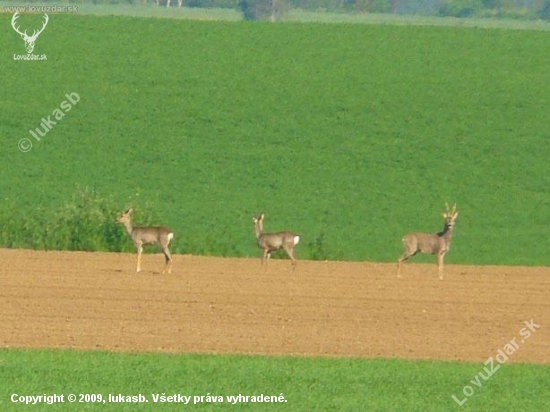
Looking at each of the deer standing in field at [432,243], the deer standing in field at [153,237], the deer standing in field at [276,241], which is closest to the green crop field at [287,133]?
the deer standing in field at [153,237]

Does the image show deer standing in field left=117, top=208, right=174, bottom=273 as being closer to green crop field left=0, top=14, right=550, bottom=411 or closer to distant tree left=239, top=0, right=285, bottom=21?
green crop field left=0, top=14, right=550, bottom=411

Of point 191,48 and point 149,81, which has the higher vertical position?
point 191,48

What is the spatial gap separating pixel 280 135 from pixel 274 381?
30397mm

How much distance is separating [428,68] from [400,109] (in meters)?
6.16

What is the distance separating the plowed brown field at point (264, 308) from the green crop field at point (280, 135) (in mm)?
4029

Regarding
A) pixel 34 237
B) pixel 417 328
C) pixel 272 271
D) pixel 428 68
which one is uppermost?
pixel 428 68

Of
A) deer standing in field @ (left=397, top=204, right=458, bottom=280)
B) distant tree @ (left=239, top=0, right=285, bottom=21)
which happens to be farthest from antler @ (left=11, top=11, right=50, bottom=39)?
deer standing in field @ (left=397, top=204, right=458, bottom=280)

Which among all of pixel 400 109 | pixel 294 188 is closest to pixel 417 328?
pixel 294 188

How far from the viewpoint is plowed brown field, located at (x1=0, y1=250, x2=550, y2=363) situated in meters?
16.1

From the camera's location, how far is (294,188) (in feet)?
125

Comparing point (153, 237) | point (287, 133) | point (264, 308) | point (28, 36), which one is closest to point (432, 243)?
point (153, 237)

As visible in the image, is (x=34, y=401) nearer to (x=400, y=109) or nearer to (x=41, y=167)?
(x=41, y=167)

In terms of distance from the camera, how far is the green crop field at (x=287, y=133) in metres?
34.6

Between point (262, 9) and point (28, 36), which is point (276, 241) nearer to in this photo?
point (28, 36)
